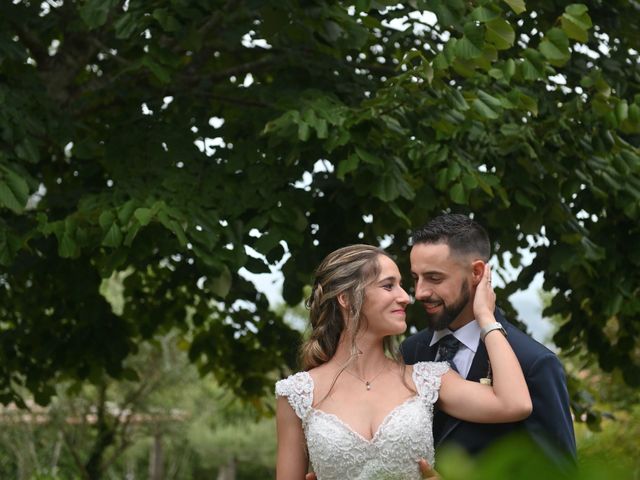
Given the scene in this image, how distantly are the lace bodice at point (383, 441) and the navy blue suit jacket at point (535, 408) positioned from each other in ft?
0.28

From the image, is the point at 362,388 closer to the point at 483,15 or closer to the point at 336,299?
the point at 336,299

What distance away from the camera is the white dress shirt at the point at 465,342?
11.2ft

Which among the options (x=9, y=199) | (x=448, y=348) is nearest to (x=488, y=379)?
(x=448, y=348)

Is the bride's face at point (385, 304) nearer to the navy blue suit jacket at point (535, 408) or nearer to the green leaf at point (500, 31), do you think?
the navy blue suit jacket at point (535, 408)

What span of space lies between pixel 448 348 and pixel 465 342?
0.36 ft

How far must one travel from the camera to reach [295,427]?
11.6 feet

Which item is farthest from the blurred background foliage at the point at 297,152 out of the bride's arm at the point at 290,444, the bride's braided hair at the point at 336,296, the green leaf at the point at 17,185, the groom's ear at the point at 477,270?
the bride's arm at the point at 290,444

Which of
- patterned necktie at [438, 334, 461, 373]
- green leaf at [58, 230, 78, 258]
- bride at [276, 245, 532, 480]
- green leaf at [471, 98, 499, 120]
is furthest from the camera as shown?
green leaf at [58, 230, 78, 258]

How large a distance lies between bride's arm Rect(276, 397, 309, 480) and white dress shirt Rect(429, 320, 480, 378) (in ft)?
1.73

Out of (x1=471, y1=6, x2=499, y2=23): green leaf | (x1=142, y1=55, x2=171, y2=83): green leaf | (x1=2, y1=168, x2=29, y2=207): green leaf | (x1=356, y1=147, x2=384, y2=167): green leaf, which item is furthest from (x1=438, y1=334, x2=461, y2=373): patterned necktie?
(x1=142, y1=55, x2=171, y2=83): green leaf

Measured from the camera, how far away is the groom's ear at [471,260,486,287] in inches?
132

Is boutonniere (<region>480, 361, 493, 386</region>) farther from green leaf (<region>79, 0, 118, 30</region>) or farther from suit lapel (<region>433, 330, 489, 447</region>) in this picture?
green leaf (<region>79, 0, 118, 30</region>)

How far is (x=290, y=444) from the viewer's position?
3.54 m

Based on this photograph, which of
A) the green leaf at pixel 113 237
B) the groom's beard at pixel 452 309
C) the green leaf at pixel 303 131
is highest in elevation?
the groom's beard at pixel 452 309
